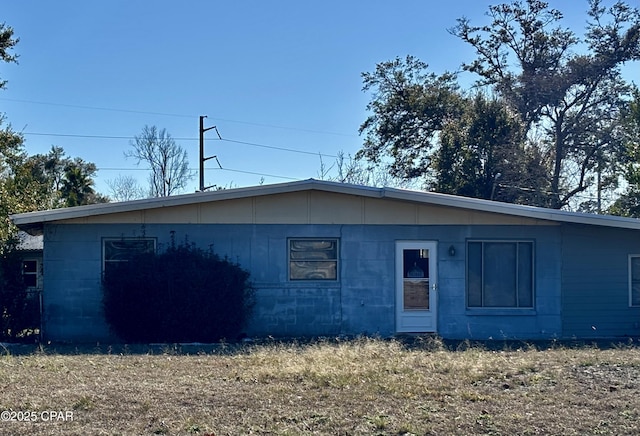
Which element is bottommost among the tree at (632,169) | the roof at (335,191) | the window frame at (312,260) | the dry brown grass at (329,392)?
the dry brown grass at (329,392)

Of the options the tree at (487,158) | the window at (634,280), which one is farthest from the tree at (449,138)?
the window at (634,280)

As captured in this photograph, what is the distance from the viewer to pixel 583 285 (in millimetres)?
15812

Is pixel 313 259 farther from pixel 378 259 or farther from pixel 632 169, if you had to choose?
pixel 632 169

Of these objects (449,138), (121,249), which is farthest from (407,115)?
(121,249)

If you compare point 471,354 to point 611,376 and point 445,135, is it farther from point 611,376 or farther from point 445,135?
point 445,135

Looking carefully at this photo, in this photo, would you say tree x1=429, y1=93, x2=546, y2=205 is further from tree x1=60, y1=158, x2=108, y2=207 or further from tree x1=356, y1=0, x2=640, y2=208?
tree x1=60, y1=158, x2=108, y2=207

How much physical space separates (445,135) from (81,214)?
1872 cm

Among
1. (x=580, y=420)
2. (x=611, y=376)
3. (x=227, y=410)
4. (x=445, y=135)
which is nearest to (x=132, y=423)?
(x=227, y=410)

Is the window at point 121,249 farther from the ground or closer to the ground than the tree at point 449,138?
closer to the ground

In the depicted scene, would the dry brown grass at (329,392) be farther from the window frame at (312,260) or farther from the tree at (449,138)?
the tree at (449,138)

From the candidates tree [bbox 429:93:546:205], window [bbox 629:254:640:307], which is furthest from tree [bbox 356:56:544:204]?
→ window [bbox 629:254:640:307]

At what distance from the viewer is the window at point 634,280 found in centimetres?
1587

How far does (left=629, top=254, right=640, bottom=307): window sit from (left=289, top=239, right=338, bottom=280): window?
20.8ft

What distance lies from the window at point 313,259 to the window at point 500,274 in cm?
291
